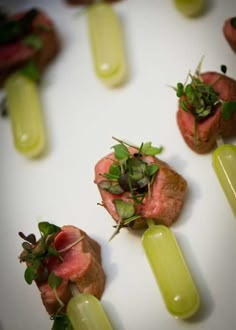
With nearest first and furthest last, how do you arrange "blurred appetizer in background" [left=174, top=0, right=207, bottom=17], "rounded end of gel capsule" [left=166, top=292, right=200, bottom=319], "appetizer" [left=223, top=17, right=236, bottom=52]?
"rounded end of gel capsule" [left=166, top=292, right=200, bottom=319], "appetizer" [left=223, top=17, right=236, bottom=52], "blurred appetizer in background" [left=174, top=0, right=207, bottom=17]

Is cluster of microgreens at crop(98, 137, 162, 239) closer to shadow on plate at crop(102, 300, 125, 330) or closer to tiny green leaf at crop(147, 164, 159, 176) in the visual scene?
tiny green leaf at crop(147, 164, 159, 176)

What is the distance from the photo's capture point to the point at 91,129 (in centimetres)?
150

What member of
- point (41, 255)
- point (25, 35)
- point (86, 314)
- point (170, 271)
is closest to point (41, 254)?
point (41, 255)

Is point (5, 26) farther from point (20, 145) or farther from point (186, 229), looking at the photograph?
point (186, 229)

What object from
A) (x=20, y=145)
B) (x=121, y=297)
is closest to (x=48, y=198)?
(x=20, y=145)

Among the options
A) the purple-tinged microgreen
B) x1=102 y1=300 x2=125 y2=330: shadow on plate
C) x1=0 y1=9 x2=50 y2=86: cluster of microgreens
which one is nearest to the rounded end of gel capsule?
x1=102 y1=300 x2=125 y2=330: shadow on plate

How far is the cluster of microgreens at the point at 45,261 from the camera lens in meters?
1.16

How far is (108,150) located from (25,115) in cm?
25

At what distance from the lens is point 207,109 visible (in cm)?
128

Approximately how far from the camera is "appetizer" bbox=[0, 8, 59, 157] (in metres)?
1.50

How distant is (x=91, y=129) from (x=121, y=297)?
1.57ft

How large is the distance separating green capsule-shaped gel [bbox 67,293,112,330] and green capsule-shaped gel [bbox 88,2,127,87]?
620 millimetres

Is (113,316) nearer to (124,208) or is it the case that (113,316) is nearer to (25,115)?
(124,208)

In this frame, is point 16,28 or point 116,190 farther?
point 16,28
